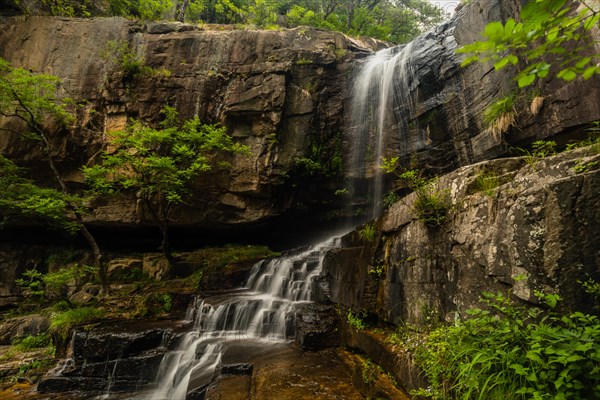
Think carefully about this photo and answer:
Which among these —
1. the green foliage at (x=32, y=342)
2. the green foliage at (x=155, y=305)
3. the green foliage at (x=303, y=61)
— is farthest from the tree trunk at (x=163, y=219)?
the green foliage at (x=303, y=61)

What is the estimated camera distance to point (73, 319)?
791cm

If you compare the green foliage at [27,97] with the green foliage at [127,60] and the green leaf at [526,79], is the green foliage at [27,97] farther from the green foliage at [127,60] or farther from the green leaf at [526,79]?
the green leaf at [526,79]

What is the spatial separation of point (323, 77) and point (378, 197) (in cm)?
552

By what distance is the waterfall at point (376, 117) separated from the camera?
11367mm

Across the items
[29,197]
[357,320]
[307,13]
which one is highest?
[307,13]

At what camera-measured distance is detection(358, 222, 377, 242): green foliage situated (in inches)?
200

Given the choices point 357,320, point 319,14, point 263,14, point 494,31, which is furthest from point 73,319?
point 319,14

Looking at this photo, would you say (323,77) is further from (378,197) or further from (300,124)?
(378,197)

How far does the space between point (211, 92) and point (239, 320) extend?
9.21 m

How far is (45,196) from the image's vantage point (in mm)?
9906

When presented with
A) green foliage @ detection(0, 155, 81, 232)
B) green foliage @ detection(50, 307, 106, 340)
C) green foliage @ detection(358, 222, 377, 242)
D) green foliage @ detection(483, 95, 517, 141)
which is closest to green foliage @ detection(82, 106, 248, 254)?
green foliage @ detection(0, 155, 81, 232)

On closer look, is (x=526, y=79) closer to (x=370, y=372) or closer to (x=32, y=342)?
(x=370, y=372)

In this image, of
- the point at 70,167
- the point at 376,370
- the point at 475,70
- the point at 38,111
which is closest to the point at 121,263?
the point at 70,167

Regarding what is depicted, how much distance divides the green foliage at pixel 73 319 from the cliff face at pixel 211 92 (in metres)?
4.40
